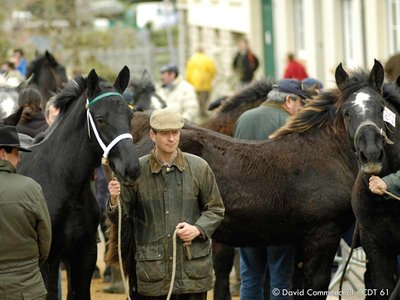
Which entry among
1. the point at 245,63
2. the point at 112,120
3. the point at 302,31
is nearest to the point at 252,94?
the point at 112,120

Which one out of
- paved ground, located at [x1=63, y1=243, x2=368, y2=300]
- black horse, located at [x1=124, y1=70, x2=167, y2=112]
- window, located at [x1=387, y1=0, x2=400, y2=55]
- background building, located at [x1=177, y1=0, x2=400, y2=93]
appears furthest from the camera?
background building, located at [x1=177, y1=0, x2=400, y2=93]

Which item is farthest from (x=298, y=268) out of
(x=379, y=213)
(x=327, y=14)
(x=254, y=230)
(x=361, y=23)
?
(x=327, y=14)

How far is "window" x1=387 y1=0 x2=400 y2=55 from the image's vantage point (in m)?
25.2

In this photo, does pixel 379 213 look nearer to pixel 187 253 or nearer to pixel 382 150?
pixel 382 150

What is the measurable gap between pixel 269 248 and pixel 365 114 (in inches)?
84.2

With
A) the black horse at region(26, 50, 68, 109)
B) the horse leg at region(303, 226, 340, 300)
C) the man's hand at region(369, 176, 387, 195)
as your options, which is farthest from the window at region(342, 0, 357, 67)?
the man's hand at region(369, 176, 387, 195)

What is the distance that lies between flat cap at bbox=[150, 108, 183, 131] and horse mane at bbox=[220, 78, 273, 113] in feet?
15.2

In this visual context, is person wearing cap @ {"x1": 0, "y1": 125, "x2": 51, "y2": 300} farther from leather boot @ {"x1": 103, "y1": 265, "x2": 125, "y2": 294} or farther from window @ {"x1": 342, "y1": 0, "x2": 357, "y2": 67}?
window @ {"x1": 342, "y1": 0, "x2": 357, "y2": 67}

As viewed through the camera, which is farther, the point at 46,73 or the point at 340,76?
the point at 46,73

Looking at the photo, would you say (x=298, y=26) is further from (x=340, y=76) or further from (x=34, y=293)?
(x=34, y=293)

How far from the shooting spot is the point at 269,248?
1091 centimetres

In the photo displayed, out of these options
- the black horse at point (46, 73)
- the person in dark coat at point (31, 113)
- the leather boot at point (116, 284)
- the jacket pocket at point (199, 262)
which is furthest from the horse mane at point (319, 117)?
the black horse at point (46, 73)

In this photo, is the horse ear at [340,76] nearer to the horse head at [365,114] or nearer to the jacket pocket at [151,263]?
the horse head at [365,114]

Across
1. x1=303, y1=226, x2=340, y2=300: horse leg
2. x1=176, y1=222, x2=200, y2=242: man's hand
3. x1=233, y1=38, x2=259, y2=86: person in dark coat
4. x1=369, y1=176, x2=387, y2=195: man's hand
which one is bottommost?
x1=233, y1=38, x2=259, y2=86: person in dark coat
